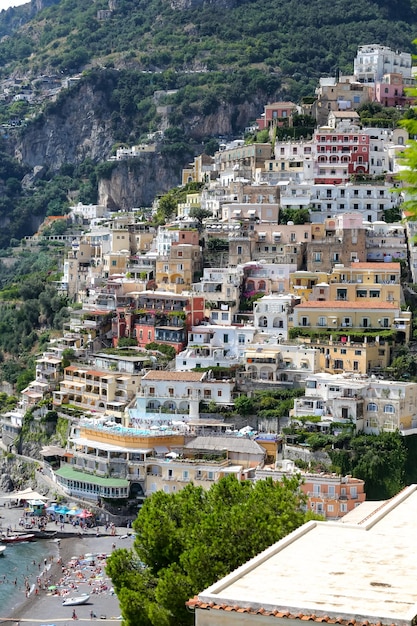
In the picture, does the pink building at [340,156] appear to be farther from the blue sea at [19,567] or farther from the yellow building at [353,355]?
the blue sea at [19,567]

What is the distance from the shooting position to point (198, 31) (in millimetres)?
134000

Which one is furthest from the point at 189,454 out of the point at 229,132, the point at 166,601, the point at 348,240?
the point at 229,132

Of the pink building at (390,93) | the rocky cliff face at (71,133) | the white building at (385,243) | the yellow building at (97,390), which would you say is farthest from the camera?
the rocky cliff face at (71,133)

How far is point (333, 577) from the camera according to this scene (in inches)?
699

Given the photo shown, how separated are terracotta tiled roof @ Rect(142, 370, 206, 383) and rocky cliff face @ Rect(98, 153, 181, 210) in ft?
161

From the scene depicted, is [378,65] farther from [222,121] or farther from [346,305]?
[346,305]

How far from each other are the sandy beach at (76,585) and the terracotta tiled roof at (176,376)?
291 inches

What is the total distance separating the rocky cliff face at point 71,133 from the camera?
128750 millimetres

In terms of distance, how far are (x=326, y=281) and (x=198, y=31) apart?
231 feet

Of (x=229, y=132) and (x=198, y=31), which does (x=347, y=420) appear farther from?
(x=198, y=31)

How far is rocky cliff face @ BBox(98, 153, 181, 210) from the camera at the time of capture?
111 m

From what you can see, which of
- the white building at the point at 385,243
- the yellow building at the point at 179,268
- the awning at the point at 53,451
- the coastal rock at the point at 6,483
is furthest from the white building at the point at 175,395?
the white building at the point at 385,243

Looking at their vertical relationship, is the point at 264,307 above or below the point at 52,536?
above

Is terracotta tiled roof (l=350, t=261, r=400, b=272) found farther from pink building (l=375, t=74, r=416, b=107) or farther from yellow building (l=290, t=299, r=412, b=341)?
pink building (l=375, t=74, r=416, b=107)
